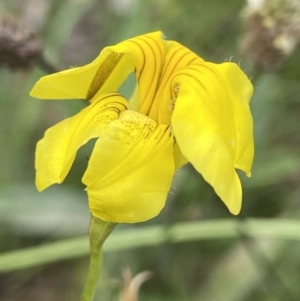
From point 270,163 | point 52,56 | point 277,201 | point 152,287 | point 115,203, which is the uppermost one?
point 115,203

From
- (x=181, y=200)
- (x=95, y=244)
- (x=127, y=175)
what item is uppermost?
(x=127, y=175)

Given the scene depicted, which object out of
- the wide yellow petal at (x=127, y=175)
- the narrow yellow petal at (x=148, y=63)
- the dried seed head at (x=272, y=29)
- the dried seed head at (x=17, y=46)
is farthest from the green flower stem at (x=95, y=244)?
the dried seed head at (x=272, y=29)

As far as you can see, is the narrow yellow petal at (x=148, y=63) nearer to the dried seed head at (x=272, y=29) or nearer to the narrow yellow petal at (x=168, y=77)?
the narrow yellow petal at (x=168, y=77)

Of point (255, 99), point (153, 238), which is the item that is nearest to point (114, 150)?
point (153, 238)

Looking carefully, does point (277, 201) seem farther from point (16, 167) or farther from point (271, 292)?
point (16, 167)

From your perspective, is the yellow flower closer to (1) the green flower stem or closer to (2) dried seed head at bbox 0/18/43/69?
(1) the green flower stem

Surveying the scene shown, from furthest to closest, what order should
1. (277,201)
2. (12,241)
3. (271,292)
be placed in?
(277,201) < (12,241) < (271,292)

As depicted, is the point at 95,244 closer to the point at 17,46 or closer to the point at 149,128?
the point at 149,128

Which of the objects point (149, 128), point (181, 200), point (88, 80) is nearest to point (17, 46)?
point (88, 80)
